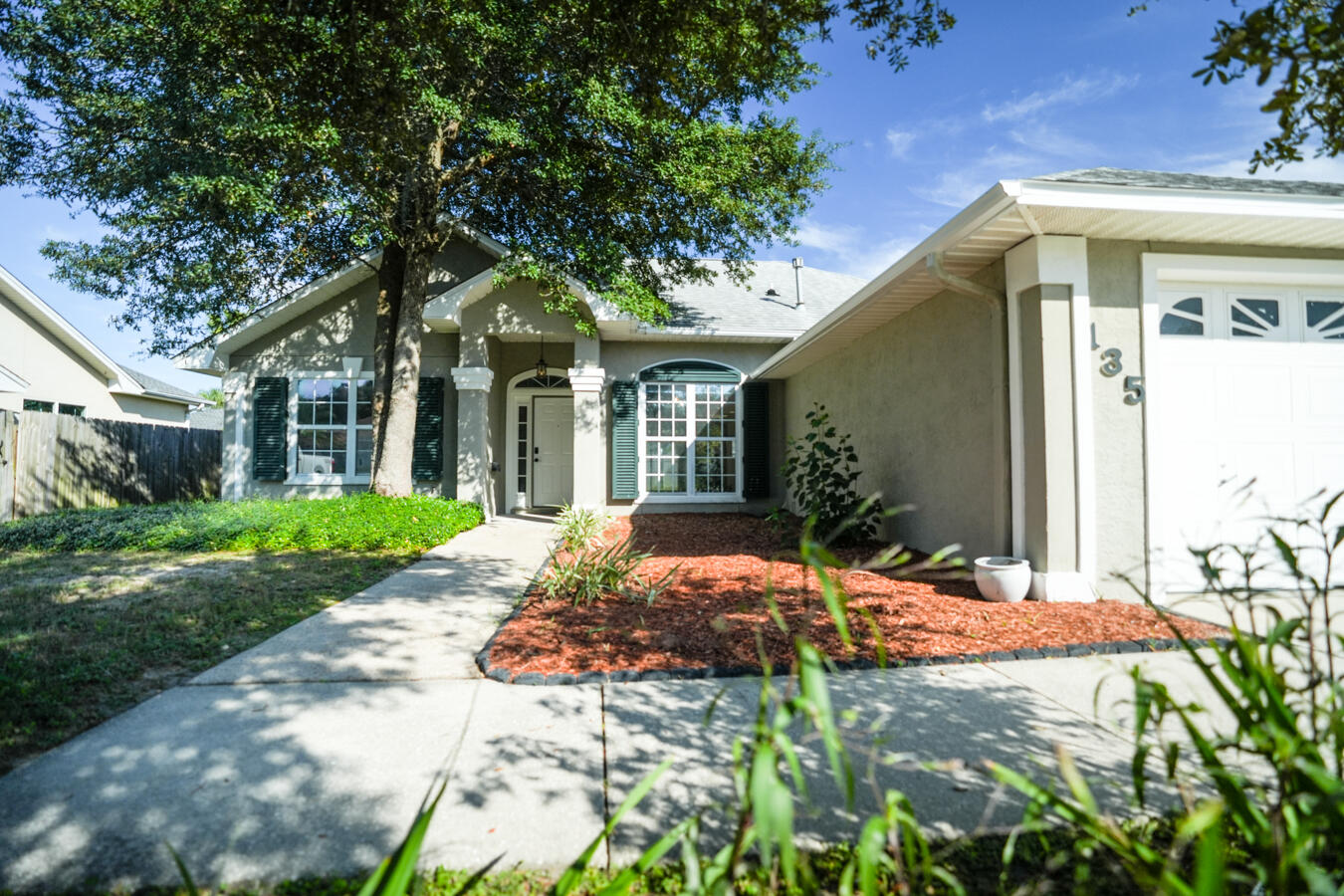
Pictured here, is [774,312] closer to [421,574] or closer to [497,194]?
[497,194]

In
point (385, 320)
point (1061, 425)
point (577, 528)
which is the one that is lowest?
point (577, 528)

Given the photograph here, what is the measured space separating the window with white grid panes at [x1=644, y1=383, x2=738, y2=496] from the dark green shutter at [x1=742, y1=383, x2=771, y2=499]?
0.57 ft

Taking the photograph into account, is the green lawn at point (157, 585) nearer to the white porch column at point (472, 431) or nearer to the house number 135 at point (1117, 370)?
the white porch column at point (472, 431)

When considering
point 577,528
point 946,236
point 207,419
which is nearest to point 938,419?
point 946,236

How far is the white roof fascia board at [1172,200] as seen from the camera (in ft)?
13.7

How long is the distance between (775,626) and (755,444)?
7832 millimetres

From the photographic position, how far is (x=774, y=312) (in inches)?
502

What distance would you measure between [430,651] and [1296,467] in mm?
6380

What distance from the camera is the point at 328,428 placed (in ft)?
36.9

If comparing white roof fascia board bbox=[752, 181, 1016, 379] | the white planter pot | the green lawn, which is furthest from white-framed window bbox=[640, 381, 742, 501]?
the white planter pot

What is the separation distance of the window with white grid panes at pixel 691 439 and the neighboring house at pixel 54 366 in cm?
1148

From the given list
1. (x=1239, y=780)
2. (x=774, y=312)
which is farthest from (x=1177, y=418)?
(x=774, y=312)

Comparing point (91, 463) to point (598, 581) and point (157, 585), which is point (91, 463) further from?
point (598, 581)

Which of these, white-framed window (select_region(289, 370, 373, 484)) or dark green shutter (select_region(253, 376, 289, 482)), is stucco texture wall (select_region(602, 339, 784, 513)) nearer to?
white-framed window (select_region(289, 370, 373, 484))
